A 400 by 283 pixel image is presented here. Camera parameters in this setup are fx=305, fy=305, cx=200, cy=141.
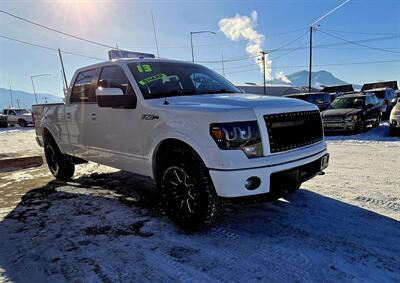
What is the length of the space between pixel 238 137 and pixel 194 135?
0.44 metres

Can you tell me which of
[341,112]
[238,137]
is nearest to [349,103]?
[341,112]

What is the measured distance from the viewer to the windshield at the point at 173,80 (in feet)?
12.4

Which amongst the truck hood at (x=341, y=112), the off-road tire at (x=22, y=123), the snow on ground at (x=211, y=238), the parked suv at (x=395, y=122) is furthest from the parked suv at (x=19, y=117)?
the parked suv at (x=395, y=122)

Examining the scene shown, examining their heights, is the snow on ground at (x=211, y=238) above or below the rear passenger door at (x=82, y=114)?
below

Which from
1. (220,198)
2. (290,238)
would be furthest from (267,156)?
(290,238)

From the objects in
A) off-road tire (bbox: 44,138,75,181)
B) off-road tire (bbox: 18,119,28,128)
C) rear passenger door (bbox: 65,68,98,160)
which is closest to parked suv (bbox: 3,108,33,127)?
off-road tire (bbox: 18,119,28,128)

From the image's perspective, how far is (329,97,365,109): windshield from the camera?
39.4ft

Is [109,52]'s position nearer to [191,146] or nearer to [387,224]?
[191,146]

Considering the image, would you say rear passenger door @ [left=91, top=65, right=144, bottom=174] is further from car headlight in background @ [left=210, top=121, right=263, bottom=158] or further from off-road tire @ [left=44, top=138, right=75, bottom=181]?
off-road tire @ [left=44, top=138, right=75, bottom=181]

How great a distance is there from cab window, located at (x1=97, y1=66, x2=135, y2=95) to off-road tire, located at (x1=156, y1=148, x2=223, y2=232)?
1.13 metres

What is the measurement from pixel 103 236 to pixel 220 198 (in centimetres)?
135

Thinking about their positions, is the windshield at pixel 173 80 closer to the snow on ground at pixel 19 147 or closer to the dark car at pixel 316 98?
the snow on ground at pixel 19 147

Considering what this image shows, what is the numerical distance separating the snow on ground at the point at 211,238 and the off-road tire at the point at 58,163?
93 centimetres

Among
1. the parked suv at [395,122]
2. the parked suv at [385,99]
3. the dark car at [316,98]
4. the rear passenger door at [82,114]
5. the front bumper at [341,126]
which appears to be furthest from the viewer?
the parked suv at [385,99]
